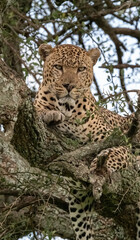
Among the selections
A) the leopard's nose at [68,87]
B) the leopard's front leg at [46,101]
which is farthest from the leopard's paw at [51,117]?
the leopard's nose at [68,87]

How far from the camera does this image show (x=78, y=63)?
25.7 feet

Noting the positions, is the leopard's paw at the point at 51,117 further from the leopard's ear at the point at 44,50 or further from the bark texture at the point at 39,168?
the leopard's ear at the point at 44,50

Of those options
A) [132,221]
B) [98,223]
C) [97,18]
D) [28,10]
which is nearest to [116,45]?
[97,18]

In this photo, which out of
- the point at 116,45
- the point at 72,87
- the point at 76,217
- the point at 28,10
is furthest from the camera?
the point at 116,45

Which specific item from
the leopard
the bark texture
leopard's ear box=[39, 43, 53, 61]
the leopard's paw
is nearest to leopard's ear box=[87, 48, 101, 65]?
the leopard

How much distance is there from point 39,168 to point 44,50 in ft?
8.48

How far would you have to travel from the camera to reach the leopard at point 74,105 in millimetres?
6695

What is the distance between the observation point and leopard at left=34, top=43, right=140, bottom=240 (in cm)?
670

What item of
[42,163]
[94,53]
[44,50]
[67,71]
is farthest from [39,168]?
[94,53]

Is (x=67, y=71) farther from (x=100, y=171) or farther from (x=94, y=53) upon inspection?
(x=100, y=171)

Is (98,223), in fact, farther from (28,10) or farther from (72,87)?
(28,10)

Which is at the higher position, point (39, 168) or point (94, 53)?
point (94, 53)

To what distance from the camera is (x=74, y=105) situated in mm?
7457

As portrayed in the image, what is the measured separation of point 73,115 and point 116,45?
2567mm
